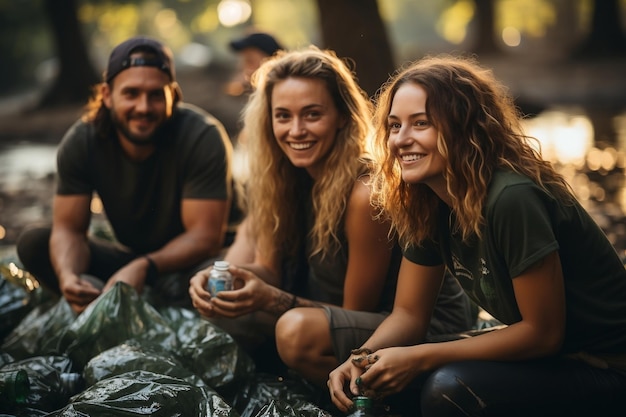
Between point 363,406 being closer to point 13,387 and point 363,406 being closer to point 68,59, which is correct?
point 13,387

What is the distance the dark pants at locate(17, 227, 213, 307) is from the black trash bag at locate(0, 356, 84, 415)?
874 mm

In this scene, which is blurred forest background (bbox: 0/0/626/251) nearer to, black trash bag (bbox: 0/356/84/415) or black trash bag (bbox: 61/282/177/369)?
black trash bag (bbox: 61/282/177/369)

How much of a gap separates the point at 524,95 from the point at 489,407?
17498 millimetres

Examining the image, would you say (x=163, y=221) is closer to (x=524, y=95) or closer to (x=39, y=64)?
(x=524, y=95)

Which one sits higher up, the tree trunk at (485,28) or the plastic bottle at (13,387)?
the tree trunk at (485,28)

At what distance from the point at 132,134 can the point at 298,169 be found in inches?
48.4

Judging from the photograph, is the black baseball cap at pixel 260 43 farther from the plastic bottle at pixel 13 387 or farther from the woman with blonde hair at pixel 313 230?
the plastic bottle at pixel 13 387

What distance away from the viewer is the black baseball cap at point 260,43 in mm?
6645

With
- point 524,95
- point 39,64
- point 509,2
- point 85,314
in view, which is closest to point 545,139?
point 524,95

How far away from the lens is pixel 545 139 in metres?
13.7

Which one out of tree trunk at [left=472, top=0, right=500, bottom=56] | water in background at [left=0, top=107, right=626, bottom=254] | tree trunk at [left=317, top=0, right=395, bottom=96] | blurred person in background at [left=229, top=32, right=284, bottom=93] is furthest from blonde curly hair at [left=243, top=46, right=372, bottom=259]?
tree trunk at [left=472, top=0, right=500, bottom=56]

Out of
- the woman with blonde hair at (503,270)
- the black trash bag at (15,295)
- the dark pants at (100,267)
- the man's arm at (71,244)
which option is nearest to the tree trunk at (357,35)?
the dark pants at (100,267)

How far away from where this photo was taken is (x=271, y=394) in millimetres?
3600

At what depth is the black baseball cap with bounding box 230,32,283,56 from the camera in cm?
664
